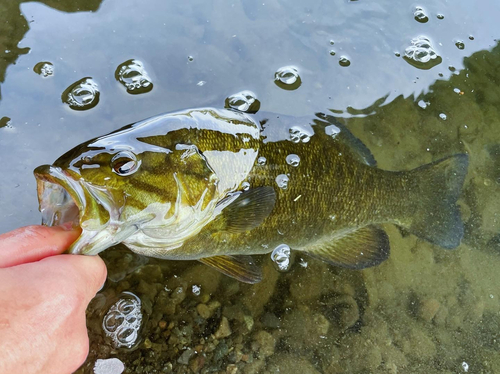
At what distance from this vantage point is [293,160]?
2.30 meters

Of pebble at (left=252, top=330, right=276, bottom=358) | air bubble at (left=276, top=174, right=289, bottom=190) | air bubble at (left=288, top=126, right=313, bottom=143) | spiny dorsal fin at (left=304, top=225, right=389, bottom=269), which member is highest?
air bubble at (left=288, top=126, right=313, bottom=143)

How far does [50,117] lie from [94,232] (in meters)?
1.41

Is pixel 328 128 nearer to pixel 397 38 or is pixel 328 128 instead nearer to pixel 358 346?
pixel 397 38

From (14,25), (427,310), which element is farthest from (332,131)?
A: (14,25)

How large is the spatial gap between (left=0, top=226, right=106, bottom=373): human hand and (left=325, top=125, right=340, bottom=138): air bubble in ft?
5.48

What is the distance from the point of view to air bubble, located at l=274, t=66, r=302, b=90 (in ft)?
9.89

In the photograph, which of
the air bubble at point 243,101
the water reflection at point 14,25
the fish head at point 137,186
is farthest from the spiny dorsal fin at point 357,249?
the water reflection at point 14,25

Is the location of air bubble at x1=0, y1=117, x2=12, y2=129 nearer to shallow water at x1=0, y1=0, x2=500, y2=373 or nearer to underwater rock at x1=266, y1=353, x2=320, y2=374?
shallow water at x1=0, y1=0, x2=500, y2=373

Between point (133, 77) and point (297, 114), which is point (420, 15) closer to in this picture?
point (297, 114)

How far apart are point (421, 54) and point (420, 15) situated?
35 cm

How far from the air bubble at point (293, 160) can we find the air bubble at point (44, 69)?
5.82 feet

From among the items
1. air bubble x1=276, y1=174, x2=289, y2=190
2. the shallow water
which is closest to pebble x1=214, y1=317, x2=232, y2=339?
the shallow water

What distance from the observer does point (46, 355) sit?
130cm

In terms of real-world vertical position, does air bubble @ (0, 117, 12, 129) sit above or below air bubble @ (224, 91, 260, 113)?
above
